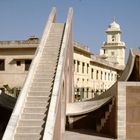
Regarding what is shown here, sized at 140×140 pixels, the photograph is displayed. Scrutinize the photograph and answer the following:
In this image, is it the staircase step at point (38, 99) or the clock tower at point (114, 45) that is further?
the clock tower at point (114, 45)

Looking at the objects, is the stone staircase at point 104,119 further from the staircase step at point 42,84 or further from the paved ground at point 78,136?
the staircase step at point 42,84

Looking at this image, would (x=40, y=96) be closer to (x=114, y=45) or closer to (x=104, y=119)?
(x=104, y=119)

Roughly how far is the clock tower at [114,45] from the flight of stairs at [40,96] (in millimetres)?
Answer: 60887

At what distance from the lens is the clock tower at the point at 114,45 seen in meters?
76.2

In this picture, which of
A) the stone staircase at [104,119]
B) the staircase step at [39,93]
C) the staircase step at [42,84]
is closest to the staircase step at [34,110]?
the staircase step at [39,93]

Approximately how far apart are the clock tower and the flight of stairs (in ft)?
200

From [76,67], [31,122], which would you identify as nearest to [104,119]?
[31,122]

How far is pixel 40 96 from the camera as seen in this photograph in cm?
1161

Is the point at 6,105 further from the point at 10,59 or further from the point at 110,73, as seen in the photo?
the point at 110,73

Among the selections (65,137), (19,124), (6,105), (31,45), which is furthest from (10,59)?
(19,124)

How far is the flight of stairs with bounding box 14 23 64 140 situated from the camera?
9.88m

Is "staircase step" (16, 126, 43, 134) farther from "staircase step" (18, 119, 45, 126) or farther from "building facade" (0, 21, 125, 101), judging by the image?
"building facade" (0, 21, 125, 101)

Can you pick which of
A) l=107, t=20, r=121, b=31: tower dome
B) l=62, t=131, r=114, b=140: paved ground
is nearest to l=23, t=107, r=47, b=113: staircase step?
l=62, t=131, r=114, b=140: paved ground

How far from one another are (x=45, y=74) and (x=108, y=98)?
3.53 metres
